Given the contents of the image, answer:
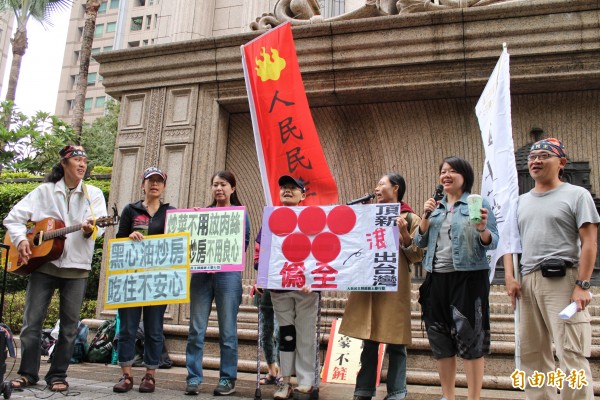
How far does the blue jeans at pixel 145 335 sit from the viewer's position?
190 inches

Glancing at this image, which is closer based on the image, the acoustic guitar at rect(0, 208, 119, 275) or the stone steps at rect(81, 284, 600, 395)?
the acoustic guitar at rect(0, 208, 119, 275)

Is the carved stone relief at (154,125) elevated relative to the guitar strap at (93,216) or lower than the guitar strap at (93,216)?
elevated

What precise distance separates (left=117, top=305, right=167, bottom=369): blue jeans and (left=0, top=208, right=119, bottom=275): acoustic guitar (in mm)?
800

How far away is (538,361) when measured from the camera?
3.91 metres

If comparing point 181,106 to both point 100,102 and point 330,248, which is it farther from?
point 100,102

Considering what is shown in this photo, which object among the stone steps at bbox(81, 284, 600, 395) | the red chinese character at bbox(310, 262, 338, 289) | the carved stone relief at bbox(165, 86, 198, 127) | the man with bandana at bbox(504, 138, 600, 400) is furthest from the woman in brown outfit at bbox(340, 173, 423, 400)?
the carved stone relief at bbox(165, 86, 198, 127)

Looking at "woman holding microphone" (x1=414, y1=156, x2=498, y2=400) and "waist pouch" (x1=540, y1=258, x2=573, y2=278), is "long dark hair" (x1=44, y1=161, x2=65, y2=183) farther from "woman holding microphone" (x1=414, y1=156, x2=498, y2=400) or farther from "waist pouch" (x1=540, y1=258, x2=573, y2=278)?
"waist pouch" (x1=540, y1=258, x2=573, y2=278)

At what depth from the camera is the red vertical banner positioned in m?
5.34

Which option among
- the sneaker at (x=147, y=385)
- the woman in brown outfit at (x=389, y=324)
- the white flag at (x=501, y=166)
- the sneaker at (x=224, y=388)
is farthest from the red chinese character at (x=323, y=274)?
the sneaker at (x=147, y=385)

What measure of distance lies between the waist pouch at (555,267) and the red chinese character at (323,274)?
5.13 ft

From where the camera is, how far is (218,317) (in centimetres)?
492

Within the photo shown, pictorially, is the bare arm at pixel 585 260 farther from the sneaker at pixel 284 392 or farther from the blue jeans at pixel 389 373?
the sneaker at pixel 284 392

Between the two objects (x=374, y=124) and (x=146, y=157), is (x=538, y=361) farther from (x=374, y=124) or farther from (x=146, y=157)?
(x=146, y=157)

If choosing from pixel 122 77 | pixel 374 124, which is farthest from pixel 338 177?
pixel 122 77
